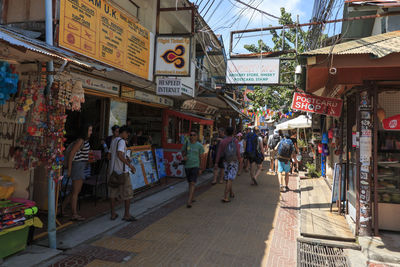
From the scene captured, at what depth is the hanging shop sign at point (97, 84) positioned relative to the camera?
20.0 feet

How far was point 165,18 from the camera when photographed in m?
10.3

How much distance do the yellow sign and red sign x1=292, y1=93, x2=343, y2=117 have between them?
437 cm

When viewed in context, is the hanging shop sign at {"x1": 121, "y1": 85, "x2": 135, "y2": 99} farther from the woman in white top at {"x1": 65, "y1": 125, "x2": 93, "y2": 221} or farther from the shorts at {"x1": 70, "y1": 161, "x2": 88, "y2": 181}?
the shorts at {"x1": 70, "y1": 161, "x2": 88, "y2": 181}

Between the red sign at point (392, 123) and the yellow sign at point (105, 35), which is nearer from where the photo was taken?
the red sign at point (392, 123)

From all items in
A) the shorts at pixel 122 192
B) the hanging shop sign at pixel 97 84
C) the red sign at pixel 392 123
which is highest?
the hanging shop sign at pixel 97 84

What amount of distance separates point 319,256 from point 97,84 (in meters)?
6.00

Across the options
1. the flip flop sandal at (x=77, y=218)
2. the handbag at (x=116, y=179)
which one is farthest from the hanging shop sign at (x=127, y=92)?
the flip flop sandal at (x=77, y=218)

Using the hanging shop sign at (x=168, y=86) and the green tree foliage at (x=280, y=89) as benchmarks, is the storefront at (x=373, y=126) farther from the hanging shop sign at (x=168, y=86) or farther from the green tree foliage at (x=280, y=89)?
the green tree foliage at (x=280, y=89)

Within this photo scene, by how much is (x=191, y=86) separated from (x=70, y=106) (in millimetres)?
7240

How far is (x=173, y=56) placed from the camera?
306 inches

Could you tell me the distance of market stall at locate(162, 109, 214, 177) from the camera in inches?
392

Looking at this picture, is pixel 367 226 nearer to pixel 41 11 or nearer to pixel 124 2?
pixel 41 11

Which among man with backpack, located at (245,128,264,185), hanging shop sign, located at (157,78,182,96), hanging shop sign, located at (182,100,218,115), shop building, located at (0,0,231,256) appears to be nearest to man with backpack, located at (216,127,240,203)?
hanging shop sign, located at (157,78,182,96)

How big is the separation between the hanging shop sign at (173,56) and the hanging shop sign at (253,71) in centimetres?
396
